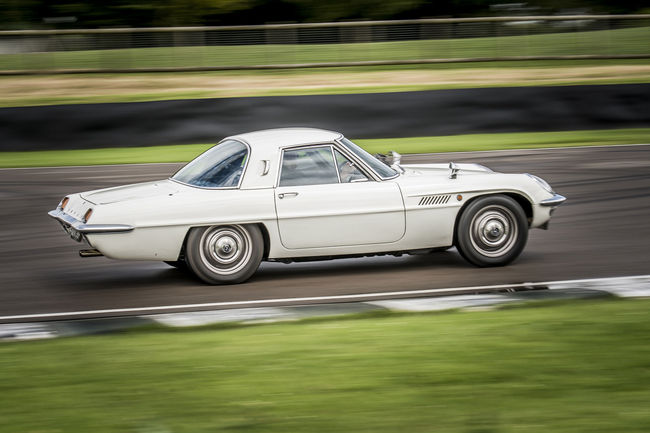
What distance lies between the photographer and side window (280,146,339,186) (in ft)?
23.8

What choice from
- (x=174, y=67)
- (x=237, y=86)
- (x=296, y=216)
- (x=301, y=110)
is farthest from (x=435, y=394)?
(x=174, y=67)

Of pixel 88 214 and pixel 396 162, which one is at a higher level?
pixel 396 162

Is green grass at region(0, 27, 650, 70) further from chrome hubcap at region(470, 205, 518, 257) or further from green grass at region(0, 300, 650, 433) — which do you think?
green grass at region(0, 300, 650, 433)

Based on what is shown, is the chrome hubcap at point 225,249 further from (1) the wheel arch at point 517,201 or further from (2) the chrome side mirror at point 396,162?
(1) the wheel arch at point 517,201

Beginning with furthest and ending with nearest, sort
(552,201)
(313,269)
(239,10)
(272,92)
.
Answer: (239,10)
(272,92)
(313,269)
(552,201)

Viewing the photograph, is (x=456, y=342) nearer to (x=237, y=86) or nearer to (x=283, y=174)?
(x=283, y=174)

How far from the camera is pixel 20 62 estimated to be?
22.1 meters

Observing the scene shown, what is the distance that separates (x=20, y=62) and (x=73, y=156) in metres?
6.92

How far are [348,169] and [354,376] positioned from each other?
294cm

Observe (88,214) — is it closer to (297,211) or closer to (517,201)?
(297,211)

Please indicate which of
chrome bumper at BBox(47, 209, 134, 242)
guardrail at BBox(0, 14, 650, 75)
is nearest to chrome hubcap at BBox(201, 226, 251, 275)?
chrome bumper at BBox(47, 209, 134, 242)

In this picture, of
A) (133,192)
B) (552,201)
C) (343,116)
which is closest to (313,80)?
(343,116)

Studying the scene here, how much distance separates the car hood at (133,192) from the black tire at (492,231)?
8.23 feet

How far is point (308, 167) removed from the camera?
7309 millimetres
